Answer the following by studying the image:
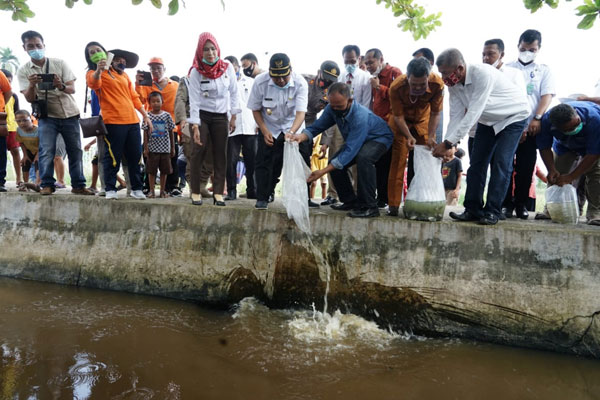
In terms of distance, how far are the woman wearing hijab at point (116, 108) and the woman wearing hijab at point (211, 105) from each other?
0.88m

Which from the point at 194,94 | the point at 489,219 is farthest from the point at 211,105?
the point at 489,219

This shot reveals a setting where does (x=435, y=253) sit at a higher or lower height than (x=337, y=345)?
higher

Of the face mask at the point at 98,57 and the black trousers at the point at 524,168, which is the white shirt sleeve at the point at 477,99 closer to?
the black trousers at the point at 524,168

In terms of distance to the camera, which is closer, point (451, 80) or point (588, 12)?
point (588, 12)

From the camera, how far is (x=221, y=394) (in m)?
2.43

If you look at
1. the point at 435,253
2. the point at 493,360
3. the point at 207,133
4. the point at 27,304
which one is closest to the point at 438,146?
the point at 435,253

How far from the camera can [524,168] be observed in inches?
162

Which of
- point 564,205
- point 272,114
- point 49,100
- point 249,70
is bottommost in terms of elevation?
point 564,205

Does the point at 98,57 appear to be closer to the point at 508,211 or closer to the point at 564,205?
the point at 508,211

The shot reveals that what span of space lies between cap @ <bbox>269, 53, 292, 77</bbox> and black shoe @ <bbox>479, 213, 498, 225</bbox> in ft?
7.54

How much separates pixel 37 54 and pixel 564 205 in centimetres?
582

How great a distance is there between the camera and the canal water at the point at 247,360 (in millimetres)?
2496

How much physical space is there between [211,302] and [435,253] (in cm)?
220

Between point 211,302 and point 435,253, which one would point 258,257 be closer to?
point 211,302
